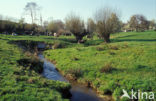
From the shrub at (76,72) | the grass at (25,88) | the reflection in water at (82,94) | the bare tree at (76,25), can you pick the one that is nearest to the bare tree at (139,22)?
the bare tree at (76,25)

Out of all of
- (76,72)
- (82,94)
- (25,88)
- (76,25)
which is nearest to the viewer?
(25,88)

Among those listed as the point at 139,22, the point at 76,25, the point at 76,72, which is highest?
the point at 139,22

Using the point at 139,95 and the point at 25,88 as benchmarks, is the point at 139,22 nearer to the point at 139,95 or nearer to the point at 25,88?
the point at 139,95

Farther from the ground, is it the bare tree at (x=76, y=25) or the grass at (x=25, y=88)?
the bare tree at (x=76, y=25)

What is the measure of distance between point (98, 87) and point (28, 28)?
53.2 metres

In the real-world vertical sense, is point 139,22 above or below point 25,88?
above

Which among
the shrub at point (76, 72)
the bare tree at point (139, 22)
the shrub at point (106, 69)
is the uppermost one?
the bare tree at point (139, 22)

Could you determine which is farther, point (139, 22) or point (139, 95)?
point (139, 22)

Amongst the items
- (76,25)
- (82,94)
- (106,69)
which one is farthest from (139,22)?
(82,94)

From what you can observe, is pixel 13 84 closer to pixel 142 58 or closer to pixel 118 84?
pixel 118 84

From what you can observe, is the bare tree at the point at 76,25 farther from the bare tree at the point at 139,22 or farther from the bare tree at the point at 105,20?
the bare tree at the point at 139,22

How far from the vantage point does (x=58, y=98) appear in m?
7.80

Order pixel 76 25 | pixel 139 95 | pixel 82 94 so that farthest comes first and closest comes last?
pixel 76 25 → pixel 82 94 → pixel 139 95

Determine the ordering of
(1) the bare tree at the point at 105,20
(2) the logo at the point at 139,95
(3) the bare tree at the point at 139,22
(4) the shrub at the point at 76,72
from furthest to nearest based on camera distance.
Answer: (3) the bare tree at the point at 139,22, (1) the bare tree at the point at 105,20, (4) the shrub at the point at 76,72, (2) the logo at the point at 139,95
